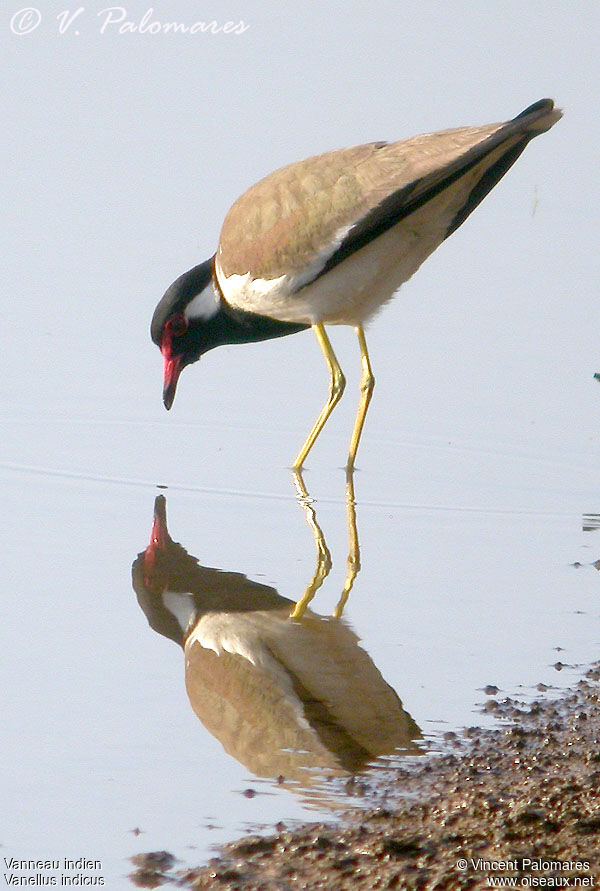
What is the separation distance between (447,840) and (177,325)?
14.9 feet

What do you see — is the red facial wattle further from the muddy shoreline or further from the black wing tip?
the muddy shoreline

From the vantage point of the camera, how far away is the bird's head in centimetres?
747

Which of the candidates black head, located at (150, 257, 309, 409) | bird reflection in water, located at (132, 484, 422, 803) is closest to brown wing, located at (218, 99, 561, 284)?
black head, located at (150, 257, 309, 409)

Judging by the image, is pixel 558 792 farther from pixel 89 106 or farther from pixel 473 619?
pixel 89 106

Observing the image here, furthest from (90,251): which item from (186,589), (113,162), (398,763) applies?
(398,763)

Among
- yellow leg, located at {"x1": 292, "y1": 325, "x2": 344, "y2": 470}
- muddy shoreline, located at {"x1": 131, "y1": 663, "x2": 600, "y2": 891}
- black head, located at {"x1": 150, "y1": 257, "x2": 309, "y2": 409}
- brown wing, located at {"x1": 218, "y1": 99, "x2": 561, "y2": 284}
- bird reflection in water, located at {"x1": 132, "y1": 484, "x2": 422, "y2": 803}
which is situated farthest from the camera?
black head, located at {"x1": 150, "y1": 257, "x2": 309, "y2": 409}

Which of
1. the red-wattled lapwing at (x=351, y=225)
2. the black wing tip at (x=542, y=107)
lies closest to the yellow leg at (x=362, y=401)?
the red-wattled lapwing at (x=351, y=225)

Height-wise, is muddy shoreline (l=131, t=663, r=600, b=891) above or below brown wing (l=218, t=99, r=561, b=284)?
below

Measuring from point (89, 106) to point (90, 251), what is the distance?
3.10 meters

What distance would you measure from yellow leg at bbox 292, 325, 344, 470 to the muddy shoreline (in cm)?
310

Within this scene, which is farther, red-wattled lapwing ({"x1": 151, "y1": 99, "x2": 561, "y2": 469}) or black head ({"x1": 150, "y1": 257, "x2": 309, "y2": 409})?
black head ({"x1": 150, "y1": 257, "x2": 309, "y2": 409})

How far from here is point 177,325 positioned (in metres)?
7.53

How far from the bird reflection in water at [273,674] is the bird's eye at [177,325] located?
2.10m

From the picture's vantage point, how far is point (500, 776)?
376 centimetres
